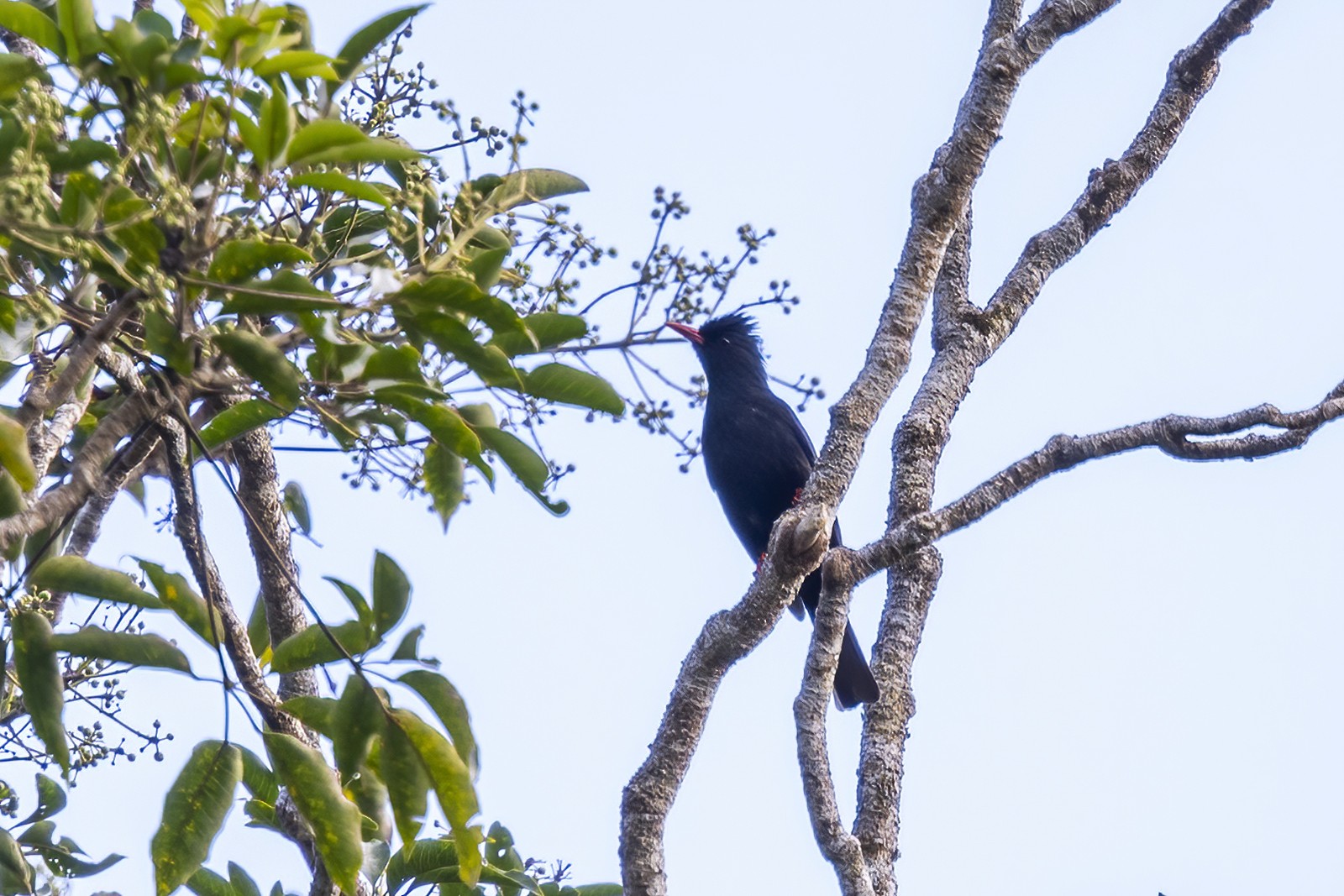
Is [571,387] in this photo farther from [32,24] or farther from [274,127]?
[32,24]

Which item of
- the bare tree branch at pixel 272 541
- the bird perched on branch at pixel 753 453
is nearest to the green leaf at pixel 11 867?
the bare tree branch at pixel 272 541

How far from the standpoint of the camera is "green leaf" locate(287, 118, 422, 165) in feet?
5.83

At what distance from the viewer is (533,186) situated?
2.35m

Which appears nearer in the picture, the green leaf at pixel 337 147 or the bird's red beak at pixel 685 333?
the green leaf at pixel 337 147

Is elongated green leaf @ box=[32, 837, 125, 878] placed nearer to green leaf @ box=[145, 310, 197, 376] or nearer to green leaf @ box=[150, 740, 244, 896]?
green leaf @ box=[150, 740, 244, 896]

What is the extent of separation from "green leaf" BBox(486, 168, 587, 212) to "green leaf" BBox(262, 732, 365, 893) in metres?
0.91

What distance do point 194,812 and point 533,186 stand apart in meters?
1.14

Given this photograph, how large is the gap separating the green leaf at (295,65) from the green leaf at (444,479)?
0.66 metres

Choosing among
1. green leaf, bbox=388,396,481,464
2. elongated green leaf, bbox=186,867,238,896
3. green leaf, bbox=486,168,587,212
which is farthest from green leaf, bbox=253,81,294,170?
elongated green leaf, bbox=186,867,238,896

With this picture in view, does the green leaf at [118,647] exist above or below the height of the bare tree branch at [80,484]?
below

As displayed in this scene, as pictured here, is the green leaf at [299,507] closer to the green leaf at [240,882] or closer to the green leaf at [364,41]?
the green leaf at [240,882]

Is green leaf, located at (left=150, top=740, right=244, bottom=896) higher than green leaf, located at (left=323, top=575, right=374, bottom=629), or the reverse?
green leaf, located at (left=323, top=575, right=374, bottom=629)

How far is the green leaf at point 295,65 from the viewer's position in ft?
5.73

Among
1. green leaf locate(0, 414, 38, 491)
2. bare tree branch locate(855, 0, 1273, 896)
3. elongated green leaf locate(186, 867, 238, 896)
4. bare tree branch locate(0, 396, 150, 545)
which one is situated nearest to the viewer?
green leaf locate(0, 414, 38, 491)
